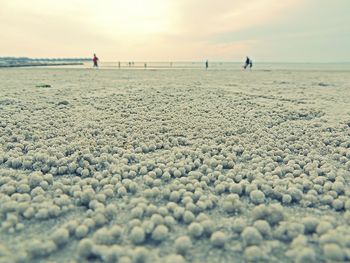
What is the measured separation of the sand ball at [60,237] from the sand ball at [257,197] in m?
1.84

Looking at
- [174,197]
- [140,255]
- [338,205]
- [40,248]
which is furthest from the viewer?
[174,197]

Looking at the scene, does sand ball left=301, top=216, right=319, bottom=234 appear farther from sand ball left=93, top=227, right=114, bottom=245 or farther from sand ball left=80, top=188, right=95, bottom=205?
sand ball left=80, top=188, right=95, bottom=205

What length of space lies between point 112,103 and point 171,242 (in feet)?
21.9

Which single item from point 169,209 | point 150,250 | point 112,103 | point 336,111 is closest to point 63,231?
point 150,250

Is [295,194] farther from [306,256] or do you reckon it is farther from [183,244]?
[183,244]

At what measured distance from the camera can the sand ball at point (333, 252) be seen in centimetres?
224

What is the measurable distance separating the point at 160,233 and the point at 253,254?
2.47 feet

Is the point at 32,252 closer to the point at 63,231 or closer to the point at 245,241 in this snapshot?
the point at 63,231

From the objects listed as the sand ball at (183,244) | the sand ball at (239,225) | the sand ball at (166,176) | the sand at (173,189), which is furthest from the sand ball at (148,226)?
the sand ball at (166,176)

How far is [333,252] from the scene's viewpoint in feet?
7.41

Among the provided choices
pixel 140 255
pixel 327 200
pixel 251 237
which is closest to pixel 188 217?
pixel 251 237

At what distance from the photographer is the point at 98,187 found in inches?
139

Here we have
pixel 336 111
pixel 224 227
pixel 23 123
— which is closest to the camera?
pixel 224 227

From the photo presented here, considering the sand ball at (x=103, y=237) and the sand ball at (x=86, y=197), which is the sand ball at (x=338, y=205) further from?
the sand ball at (x=86, y=197)
